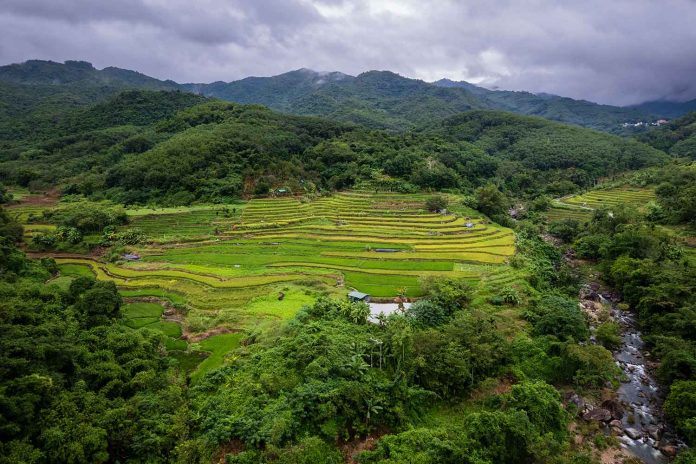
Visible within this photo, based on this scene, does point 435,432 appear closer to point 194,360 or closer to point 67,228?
point 194,360

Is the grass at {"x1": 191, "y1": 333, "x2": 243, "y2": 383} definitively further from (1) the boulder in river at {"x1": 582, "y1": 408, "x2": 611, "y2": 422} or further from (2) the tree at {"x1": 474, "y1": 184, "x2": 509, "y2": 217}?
(2) the tree at {"x1": 474, "y1": 184, "x2": 509, "y2": 217}

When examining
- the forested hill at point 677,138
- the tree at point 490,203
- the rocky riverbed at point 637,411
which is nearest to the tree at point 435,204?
the tree at point 490,203

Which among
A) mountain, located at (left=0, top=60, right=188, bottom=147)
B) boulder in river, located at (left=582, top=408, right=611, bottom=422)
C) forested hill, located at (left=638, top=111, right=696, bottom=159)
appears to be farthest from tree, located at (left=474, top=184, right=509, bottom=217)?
mountain, located at (left=0, top=60, right=188, bottom=147)

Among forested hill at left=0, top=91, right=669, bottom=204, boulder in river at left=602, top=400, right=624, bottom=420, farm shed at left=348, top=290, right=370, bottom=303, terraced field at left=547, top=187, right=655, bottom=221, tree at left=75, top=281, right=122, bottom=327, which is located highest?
forested hill at left=0, top=91, right=669, bottom=204

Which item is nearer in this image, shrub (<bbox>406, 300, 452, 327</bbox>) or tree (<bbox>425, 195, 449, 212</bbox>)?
shrub (<bbox>406, 300, 452, 327</bbox>)

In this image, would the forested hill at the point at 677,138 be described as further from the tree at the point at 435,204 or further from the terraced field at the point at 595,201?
the tree at the point at 435,204

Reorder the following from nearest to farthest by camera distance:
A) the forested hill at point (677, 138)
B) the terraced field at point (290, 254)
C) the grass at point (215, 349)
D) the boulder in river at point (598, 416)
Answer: the boulder in river at point (598, 416)
the grass at point (215, 349)
the terraced field at point (290, 254)
the forested hill at point (677, 138)

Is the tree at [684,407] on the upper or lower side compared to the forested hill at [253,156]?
lower

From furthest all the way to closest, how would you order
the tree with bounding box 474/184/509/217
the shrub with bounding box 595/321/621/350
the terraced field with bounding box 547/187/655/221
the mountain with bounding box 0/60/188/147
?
the mountain with bounding box 0/60/188/147
the terraced field with bounding box 547/187/655/221
the tree with bounding box 474/184/509/217
the shrub with bounding box 595/321/621/350
